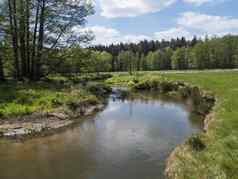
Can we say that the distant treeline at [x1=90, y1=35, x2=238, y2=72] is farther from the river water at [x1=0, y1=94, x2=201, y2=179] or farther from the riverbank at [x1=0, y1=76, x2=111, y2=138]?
the river water at [x1=0, y1=94, x2=201, y2=179]

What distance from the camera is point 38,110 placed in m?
13.5

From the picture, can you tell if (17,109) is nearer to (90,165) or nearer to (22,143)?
(22,143)

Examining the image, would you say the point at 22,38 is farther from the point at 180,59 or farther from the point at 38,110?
the point at 180,59

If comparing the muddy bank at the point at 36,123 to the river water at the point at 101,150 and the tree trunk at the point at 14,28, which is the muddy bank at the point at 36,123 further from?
the tree trunk at the point at 14,28

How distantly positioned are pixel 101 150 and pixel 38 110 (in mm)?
5797

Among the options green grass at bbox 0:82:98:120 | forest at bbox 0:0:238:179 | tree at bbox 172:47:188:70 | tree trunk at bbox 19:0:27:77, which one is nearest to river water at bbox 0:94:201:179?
forest at bbox 0:0:238:179

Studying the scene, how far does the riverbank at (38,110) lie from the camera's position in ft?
37.8

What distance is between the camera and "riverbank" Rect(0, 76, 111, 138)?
37.8ft

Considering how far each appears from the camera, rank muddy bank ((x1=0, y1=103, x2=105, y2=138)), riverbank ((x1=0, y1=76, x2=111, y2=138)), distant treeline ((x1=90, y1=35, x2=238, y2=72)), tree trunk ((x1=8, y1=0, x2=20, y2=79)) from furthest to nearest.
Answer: distant treeline ((x1=90, y1=35, x2=238, y2=72)) < tree trunk ((x1=8, y1=0, x2=20, y2=79)) < riverbank ((x1=0, y1=76, x2=111, y2=138)) < muddy bank ((x1=0, y1=103, x2=105, y2=138))

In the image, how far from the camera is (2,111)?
497 inches

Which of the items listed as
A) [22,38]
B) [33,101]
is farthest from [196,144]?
[22,38]

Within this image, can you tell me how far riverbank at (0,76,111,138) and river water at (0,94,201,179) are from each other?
37.6 inches

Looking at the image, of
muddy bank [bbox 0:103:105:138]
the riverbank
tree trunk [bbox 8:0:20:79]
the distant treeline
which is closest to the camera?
muddy bank [bbox 0:103:105:138]

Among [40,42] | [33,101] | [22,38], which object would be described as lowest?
[33,101]
